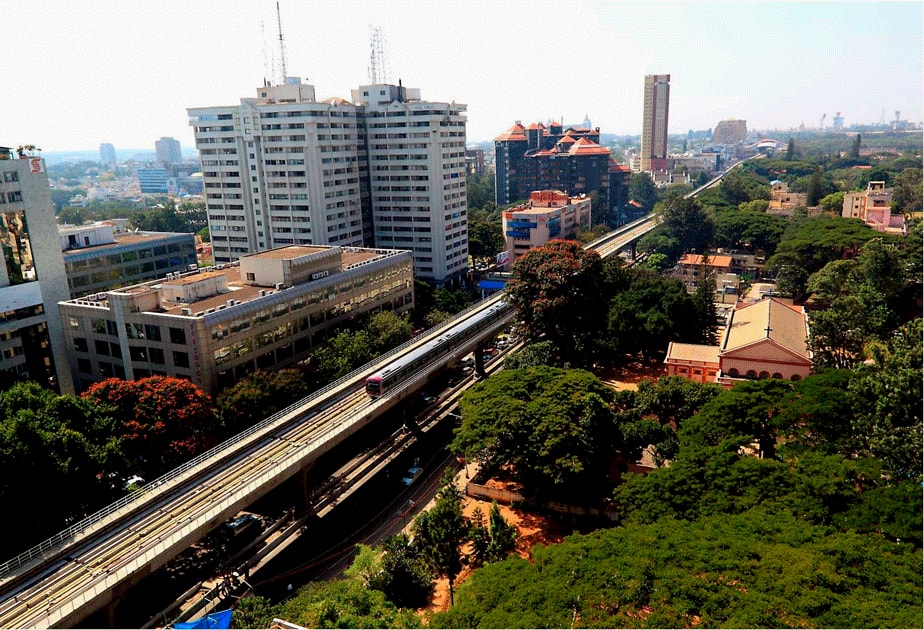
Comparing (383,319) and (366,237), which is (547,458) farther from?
(366,237)

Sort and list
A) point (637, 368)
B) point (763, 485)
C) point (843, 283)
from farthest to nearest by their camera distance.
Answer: point (843, 283) < point (637, 368) < point (763, 485)

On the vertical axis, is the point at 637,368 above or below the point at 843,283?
below

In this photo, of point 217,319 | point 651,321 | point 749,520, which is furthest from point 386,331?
point 749,520

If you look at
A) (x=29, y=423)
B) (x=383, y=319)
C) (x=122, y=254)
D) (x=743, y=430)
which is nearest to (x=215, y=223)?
(x=122, y=254)

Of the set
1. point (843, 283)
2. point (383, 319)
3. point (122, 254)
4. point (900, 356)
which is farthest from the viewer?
point (122, 254)

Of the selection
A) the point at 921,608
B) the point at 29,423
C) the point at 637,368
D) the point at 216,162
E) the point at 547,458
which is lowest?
the point at 637,368

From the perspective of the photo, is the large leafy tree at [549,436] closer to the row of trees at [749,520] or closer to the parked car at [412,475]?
the row of trees at [749,520]

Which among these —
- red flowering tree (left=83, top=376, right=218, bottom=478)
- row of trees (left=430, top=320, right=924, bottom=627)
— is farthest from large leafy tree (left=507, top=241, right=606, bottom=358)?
red flowering tree (left=83, top=376, right=218, bottom=478)
